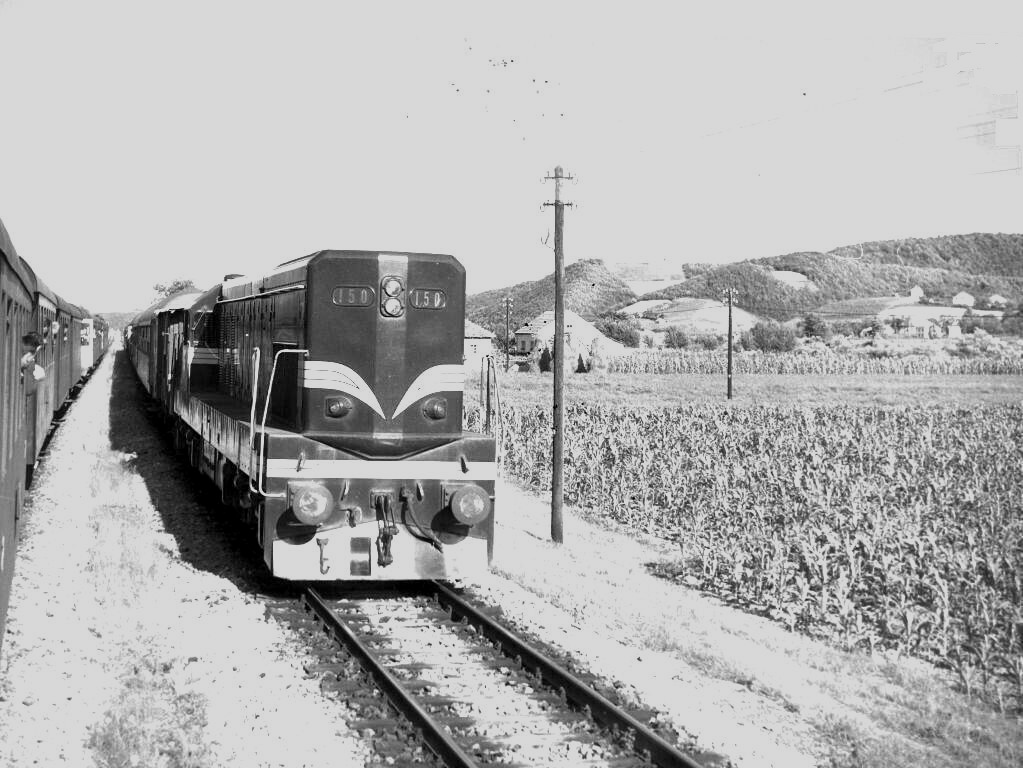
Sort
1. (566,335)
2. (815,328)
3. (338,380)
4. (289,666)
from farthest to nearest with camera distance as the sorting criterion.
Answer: (815,328) < (566,335) < (338,380) < (289,666)

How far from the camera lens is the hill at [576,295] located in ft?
540

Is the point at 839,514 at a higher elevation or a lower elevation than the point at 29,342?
lower

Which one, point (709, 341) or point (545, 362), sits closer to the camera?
point (545, 362)

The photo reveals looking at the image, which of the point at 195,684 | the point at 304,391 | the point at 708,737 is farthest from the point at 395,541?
the point at 708,737

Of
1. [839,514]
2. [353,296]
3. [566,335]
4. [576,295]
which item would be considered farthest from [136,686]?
[576,295]

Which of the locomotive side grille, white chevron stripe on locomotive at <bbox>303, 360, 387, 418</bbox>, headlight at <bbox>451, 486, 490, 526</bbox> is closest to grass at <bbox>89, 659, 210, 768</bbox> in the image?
headlight at <bbox>451, 486, 490, 526</bbox>

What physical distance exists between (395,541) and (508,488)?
32.6 ft

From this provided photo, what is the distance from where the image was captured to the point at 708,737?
6523mm

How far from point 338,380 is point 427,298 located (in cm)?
125

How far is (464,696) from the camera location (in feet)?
23.5

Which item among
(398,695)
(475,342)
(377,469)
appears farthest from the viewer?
(475,342)

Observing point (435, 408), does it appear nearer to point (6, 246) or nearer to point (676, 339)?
point (6, 246)

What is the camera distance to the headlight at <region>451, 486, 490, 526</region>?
9.53m

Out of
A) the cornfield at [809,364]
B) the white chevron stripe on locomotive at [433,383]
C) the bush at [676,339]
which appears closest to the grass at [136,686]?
the white chevron stripe on locomotive at [433,383]
